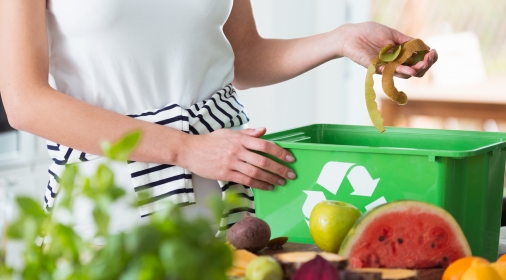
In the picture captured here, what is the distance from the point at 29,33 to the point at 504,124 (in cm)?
338

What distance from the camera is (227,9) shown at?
1.22 meters

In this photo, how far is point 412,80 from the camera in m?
4.38

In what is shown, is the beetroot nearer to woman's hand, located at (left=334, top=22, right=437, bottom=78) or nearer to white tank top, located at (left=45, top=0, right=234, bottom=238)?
white tank top, located at (left=45, top=0, right=234, bottom=238)

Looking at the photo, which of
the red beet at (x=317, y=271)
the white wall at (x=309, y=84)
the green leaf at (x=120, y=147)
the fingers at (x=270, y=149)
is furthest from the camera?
the white wall at (x=309, y=84)

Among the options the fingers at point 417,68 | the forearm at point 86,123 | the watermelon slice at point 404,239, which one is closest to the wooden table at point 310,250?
the watermelon slice at point 404,239

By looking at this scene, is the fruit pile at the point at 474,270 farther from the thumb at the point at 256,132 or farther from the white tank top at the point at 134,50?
the white tank top at the point at 134,50

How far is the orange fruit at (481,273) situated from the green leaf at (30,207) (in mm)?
421

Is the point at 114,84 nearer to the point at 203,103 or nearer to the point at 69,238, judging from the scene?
the point at 203,103

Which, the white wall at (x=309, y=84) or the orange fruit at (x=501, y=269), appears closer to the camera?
the orange fruit at (x=501, y=269)

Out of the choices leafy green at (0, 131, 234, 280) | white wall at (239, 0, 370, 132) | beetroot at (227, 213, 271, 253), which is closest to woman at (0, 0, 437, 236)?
beetroot at (227, 213, 271, 253)

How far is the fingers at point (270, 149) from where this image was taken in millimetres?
970

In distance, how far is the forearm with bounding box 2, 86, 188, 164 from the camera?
3.33 feet

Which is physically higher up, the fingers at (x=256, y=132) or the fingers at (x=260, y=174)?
the fingers at (x=256, y=132)

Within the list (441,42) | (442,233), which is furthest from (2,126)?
(441,42)
